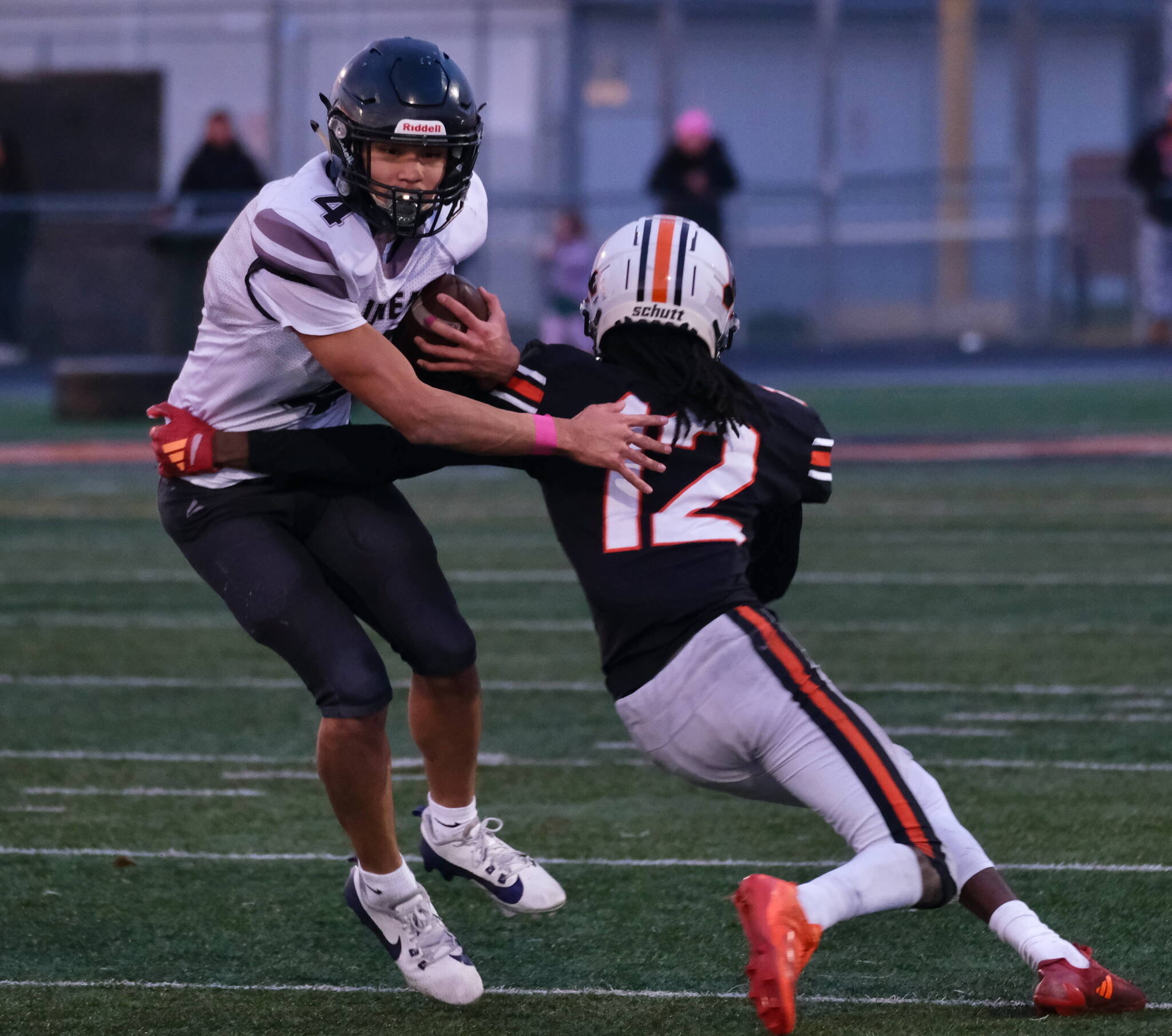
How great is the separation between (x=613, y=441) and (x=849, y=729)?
2.18ft

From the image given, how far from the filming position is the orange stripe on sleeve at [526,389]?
4.00m

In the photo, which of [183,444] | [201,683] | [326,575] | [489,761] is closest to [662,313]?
[326,575]

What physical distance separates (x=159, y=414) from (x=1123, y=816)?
261cm

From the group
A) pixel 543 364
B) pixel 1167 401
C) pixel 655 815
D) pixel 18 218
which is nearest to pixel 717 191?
pixel 1167 401

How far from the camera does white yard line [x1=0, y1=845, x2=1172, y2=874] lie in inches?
187

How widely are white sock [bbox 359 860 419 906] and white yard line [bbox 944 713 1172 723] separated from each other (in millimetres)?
2804

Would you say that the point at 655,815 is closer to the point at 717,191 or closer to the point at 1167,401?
the point at 1167,401

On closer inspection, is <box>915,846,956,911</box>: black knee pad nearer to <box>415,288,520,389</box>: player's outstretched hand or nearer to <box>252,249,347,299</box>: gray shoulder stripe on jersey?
<box>415,288,520,389</box>: player's outstretched hand

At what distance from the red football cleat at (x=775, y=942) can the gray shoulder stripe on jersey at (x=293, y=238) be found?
143 centimetres

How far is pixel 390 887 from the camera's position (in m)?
3.96

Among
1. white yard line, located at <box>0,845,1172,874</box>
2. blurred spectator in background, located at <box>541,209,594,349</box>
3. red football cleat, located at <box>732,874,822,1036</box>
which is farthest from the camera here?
blurred spectator in background, located at <box>541,209,594,349</box>

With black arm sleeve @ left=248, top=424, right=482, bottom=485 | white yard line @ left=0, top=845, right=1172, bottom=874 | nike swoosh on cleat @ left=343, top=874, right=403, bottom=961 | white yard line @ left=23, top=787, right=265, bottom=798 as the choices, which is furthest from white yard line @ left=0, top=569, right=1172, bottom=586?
nike swoosh on cleat @ left=343, top=874, right=403, bottom=961

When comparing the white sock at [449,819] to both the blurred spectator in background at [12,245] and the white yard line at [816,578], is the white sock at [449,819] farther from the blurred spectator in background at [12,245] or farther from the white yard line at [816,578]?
the blurred spectator in background at [12,245]

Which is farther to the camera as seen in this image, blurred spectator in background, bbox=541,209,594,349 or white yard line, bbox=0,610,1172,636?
blurred spectator in background, bbox=541,209,594,349
